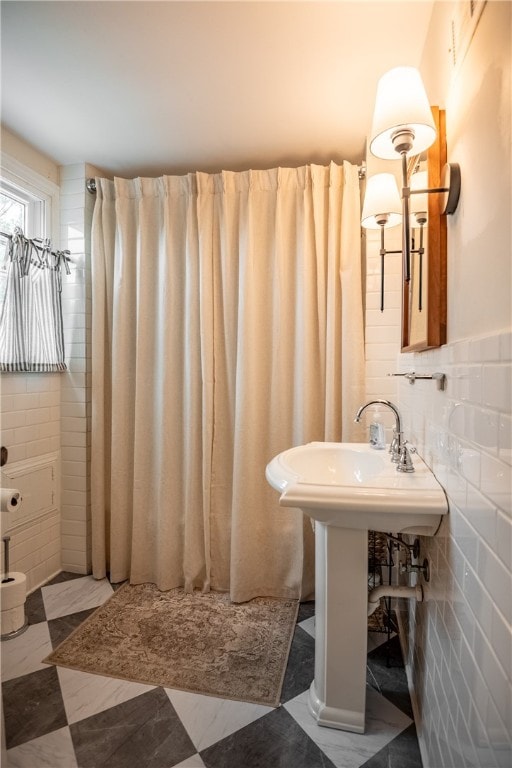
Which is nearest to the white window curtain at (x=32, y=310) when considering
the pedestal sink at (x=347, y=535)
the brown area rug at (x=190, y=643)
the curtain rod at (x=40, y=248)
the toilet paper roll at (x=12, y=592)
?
the curtain rod at (x=40, y=248)

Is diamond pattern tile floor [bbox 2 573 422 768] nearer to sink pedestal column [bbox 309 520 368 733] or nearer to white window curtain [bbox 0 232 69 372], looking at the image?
sink pedestal column [bbox 309 520 368 733]

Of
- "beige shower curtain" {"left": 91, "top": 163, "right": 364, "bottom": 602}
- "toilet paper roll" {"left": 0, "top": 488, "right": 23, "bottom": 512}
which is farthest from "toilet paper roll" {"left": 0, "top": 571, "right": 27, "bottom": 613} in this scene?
"beige shower curtain" {"left": 91, "top": 163, "right": 364, "bottom": 602}

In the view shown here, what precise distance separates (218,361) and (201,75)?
129 cm

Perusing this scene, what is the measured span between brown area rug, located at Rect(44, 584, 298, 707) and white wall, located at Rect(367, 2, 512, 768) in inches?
27.3

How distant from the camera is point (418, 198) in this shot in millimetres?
1335

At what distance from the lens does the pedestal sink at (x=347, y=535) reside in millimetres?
1056

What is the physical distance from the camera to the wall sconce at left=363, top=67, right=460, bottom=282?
100 cm

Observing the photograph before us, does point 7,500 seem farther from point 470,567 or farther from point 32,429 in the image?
point 470,567

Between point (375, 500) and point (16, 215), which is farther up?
point (16, 215)

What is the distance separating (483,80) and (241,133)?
1.44 metres

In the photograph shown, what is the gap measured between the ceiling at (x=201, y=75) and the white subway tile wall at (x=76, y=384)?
0.30 m

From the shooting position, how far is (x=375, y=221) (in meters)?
1.62

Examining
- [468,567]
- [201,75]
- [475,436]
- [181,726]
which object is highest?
[201,75]

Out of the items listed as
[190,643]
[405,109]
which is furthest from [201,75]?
[190,643]
